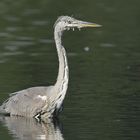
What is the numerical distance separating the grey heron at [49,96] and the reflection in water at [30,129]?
18 cm

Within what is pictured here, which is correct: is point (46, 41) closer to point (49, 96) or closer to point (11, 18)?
point (11, 18)

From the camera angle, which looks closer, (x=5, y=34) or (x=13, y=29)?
(x=5, y=34)

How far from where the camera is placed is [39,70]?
20094 millimetres

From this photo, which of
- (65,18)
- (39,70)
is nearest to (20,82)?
(39,70)

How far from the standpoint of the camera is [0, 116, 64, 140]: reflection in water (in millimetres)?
14383

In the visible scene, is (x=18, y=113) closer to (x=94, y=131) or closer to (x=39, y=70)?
(x=94, y=131)

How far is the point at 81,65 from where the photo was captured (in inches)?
816

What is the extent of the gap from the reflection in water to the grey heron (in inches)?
7.3

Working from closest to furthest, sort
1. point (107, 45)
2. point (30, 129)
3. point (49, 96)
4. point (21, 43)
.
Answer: point (30, 129)
point (49, 96)
point (107, 45)
point (21, 43)

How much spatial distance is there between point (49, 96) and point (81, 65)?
517 centimetres

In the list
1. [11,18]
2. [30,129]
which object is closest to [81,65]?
[30,129]

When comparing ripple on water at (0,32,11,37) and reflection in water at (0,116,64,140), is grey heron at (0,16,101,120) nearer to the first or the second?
reflection in water at (0,116,64,140)

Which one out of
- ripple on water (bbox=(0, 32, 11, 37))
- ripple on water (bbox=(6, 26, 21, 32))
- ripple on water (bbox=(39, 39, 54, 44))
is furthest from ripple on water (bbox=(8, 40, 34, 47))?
ripple on water (bbox=(6, 26, 21, 32))

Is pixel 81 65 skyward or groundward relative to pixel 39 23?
groundward
